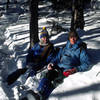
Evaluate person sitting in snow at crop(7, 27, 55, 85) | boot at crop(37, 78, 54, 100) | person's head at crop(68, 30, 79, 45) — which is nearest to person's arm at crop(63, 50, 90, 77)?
person's head at crop(68, 30, 79, 45)

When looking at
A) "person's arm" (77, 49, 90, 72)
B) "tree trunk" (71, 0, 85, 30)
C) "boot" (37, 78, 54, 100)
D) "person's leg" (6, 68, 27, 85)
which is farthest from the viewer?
"tree trunk" (71, 0, 85, 30)

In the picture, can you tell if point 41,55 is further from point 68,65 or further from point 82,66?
point 82,66

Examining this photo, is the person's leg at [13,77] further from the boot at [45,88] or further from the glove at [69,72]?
the glove at [69,72]

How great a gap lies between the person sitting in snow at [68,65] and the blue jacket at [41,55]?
0.49m

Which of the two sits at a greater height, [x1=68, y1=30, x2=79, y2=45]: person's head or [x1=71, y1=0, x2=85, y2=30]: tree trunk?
[x1=68, y1=30, x2=79, y2=45]: person's head

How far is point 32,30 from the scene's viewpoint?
8992mm

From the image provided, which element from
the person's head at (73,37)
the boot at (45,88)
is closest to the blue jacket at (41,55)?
the person's head at (73,37)

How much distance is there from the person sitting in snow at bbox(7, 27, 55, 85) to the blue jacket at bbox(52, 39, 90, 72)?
1.42 feet

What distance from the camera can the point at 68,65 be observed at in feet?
17.1

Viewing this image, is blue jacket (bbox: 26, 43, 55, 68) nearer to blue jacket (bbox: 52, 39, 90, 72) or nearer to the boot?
blue jacket (bbox: 52, 39, 90, 72)

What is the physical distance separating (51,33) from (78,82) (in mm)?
7039

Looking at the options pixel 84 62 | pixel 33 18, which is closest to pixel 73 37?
pixel 84 62

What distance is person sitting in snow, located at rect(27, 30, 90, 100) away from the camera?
4.66 metres

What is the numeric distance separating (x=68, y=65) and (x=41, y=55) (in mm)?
1103
